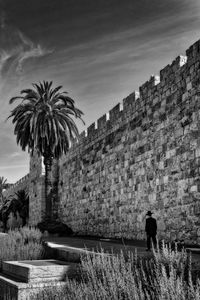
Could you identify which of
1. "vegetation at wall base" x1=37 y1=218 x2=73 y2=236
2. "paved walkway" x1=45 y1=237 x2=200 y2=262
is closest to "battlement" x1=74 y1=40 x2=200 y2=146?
"paved walkway" x1=45 y1=237 x2=200 y2=262

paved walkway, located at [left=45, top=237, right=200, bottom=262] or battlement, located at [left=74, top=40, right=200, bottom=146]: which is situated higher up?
battlement, located at [left=74, top=40, right=200, bottom=146]

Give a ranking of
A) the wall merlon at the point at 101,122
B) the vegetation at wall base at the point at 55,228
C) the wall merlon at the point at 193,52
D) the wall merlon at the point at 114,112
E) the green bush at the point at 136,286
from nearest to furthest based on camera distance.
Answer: the green bush at the point at 136,286
the wall merlon at the point at 193,52
the wall merlon at the point at 114,112
the wall merlon at the point at 101,122
the vegetation at wall base at the point at 55,228

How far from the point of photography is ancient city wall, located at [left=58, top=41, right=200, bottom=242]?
34.0 feet

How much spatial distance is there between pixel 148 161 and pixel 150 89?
2213 mm

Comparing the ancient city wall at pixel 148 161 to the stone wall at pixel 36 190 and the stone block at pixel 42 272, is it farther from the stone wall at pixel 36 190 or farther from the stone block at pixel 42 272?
the stone wall at pixel 36 190

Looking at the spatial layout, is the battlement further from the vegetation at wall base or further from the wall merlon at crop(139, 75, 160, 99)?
the vegetation at wall base

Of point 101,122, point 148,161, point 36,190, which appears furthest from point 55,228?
point 148,161

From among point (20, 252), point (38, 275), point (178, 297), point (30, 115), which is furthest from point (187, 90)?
point (30, 115)

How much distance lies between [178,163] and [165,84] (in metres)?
2.48

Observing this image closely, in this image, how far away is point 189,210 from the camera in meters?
10.2

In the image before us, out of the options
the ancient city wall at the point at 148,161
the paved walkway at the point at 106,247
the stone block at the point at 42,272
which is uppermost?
the ancient city wall at the point at 148,161

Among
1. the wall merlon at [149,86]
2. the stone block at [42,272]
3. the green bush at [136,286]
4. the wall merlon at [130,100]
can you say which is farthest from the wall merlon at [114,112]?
the green bush at [136,286]

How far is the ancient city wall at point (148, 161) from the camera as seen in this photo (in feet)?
34.0

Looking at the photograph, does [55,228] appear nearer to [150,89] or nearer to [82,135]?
[82,135]
